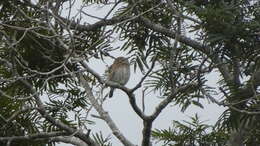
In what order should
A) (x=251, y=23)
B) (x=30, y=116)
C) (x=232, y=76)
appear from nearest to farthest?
1. (x=251, y=23)
2. (x=30, y=116)
3. (x=232, y=76)

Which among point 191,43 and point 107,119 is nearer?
point 107,119

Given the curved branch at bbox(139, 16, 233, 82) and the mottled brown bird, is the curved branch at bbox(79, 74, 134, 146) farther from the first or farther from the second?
the mottled brown bird

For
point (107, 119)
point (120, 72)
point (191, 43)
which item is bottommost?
point (107, 119)

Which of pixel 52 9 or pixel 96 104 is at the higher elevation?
pixel 52 9

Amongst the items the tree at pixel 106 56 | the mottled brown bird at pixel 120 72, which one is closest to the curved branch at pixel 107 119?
the tree at pixel 106 56

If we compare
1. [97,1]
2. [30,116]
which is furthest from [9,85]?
[97,1]

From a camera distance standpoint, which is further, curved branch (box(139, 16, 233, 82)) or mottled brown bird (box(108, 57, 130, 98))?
mottled brown bird (box(108, 57, 130, 98))

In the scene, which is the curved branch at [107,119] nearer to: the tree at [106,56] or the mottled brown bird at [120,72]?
the tree at [106,56]

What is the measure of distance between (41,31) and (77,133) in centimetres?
111

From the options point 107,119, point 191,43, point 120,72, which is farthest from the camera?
point 120,72

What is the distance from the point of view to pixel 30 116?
512 centimetres

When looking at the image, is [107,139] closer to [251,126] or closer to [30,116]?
[30,116]

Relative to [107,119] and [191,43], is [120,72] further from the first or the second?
[107,119]

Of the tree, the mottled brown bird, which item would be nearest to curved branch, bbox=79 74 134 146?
the tree
